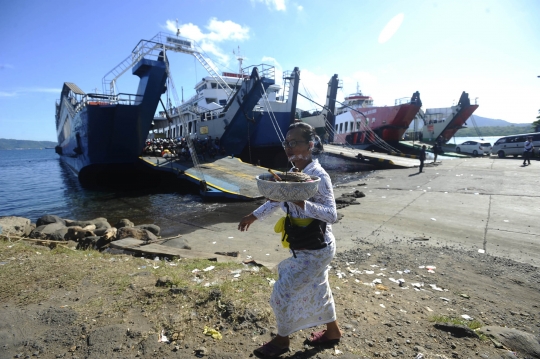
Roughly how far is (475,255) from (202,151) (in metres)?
15.9

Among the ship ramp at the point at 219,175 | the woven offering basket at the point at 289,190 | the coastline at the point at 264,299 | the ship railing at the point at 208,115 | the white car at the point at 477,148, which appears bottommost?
the coastline at the point at 264,299

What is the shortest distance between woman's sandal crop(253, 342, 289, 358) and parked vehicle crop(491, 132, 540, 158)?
25400mm

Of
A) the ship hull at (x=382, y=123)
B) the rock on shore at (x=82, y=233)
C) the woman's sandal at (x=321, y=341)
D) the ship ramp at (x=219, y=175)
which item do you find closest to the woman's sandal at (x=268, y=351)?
the woman's sandal at (x=321, y=341)

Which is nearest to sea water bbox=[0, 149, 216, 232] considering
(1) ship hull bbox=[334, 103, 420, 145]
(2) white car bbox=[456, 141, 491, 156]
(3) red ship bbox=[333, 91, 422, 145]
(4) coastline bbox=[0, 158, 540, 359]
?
(4) coastline bbox=[0, 158, 540, 359]

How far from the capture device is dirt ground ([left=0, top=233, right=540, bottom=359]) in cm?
222

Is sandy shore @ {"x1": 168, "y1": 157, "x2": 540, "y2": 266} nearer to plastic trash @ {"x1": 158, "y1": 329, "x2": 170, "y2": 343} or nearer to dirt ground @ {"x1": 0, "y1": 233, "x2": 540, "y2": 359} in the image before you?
dirt ground @ {"x1": 0, "y1": 233, "x2": 540, "y2": 359}

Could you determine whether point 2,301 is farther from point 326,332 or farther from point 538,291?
point 538,291

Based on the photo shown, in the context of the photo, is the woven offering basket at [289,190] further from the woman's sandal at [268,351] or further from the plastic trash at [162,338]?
the plastic trash at [162,338]

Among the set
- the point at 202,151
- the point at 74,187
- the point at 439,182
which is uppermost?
the point at 202,151

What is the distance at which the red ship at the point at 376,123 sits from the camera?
26719 millimetres

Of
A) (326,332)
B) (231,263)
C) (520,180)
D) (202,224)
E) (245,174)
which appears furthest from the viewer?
(245,174)

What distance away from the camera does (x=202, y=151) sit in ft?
59.2

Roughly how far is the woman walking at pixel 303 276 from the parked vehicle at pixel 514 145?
25034 millimetres

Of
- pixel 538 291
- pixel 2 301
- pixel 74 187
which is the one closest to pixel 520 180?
pixel 538 291
